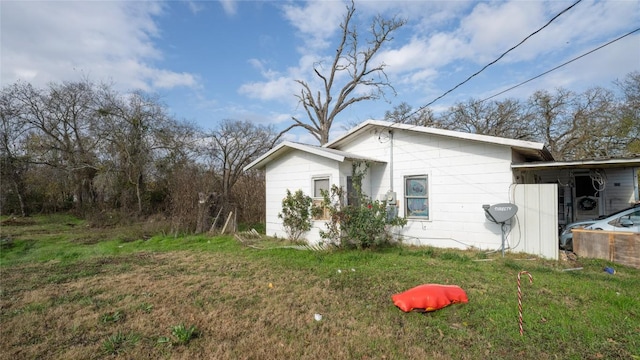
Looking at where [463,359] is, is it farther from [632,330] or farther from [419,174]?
[419,174]

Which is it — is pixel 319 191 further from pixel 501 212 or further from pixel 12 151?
pixel 12 151

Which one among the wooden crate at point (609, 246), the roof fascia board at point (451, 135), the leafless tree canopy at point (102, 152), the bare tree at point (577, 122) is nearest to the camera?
the wooden crate at point (609, 246)

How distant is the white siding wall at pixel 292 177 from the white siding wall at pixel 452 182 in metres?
1.87

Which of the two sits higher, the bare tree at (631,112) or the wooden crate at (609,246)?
the bare tree at (631,112)

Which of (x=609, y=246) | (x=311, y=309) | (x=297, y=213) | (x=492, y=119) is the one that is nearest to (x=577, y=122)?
(x=492, y=119)

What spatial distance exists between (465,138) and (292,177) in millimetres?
5334

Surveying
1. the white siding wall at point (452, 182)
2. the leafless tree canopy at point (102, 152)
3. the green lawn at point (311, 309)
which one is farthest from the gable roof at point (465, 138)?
the leafless tree canopy at point (102, 152)

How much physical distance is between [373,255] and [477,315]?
11.1ft

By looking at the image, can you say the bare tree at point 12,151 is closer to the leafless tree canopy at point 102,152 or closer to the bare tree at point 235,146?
the leafless tree canopy at point 102,152

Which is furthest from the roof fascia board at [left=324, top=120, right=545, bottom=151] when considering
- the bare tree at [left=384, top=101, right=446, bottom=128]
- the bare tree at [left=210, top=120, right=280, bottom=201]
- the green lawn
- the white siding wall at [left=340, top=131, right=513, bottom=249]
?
the bare tree at [left=384, top=101, right=446, bottom=128]

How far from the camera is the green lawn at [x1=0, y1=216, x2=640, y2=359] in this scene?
10.3 ft

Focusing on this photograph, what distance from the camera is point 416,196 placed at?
8.70 meters

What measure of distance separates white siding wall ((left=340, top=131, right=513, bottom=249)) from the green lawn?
0.75 m

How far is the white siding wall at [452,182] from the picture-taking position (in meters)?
7.40
